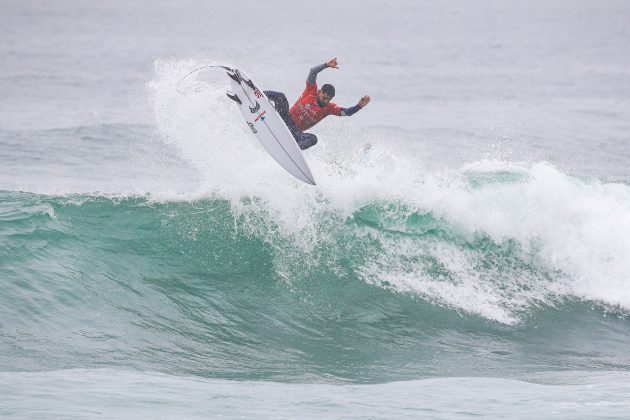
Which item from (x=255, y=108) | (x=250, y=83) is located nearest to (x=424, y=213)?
(x=255, y=108)

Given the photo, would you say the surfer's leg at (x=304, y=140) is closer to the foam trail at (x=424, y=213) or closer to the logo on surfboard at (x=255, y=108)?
the logo on surfboard at (x=255, y=108)

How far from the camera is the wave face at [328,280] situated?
33.0 ft

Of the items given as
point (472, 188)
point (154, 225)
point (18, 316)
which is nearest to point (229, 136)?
point (154, 225)

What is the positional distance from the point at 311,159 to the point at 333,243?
1.80 meters

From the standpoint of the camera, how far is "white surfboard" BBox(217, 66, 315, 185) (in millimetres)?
11984

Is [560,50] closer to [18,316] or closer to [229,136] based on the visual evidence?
[229,136]

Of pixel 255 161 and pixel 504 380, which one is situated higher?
pixel 255 161

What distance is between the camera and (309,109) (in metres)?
12.0

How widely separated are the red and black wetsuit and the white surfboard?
0.15 meters

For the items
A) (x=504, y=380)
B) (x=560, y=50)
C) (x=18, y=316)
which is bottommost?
(x=504, y=380)

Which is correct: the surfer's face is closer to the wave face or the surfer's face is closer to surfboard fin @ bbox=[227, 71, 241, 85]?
surfboard fin @ bbox=[227, 71, 241, 85]

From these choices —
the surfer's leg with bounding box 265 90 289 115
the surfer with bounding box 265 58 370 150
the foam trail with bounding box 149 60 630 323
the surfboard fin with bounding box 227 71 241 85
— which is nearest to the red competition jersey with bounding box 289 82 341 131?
the surfer with bounding box 265 58 370 150

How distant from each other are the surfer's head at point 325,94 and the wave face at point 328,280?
1.75m

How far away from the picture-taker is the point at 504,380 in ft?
31.5
